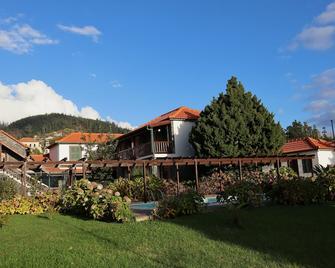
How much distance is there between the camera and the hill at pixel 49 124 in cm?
11850

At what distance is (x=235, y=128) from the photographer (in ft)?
110

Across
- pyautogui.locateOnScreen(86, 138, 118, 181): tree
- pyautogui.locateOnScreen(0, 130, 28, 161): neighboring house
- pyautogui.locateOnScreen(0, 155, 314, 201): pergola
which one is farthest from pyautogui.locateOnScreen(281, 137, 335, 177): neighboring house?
pyautogui.locateOnScreen(0, 130, 28, 161): neighboring house

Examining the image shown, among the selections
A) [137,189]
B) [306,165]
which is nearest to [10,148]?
[137,189]

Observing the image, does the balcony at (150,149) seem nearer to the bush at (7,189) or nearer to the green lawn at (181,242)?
the bush at (7,189)

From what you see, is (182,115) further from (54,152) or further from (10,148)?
(54,152)

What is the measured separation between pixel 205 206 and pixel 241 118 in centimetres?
2048

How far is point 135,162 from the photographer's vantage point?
25469mm

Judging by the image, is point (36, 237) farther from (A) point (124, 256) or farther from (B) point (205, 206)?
(B) point (205, 206)

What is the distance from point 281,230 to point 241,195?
3.50m

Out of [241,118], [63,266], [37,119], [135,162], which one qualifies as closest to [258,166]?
[241,118]

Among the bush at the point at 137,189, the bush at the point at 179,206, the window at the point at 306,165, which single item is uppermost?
the window at the point at 306,165

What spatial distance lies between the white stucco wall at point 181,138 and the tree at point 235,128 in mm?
3505

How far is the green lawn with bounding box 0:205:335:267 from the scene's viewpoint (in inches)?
322

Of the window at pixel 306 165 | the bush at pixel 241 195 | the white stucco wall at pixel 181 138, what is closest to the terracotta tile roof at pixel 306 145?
the window at pixel 306 165
